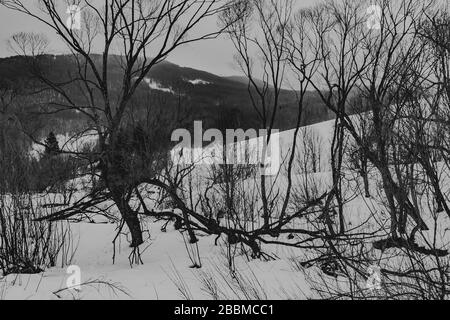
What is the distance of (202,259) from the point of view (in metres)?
6.53

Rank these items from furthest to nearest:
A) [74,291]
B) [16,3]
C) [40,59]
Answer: [40,59] → [16,3] → [74,291]

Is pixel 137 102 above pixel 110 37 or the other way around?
the other way around

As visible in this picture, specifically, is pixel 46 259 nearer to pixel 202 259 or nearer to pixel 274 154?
pixel 202 259

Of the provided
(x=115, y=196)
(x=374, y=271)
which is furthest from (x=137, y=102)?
(x=374, y=271)

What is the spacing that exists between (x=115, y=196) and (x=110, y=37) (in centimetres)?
321

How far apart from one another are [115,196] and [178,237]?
213 cm

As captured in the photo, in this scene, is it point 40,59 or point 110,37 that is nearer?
point 110,37

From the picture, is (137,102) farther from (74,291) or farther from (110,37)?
(74,291)

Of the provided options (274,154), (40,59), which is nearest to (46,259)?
(40,59)
